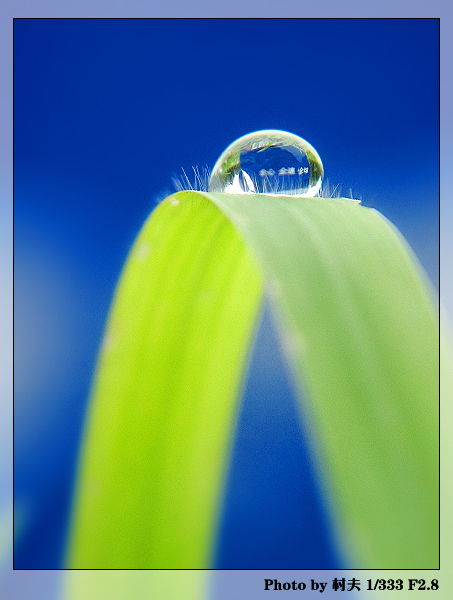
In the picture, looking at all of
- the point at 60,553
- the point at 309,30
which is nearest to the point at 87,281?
the point at 60,553

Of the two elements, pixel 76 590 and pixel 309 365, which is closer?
pixel 309 365

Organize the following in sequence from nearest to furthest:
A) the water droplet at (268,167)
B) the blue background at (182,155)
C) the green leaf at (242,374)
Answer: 1. the green leaf at (242,374)
2. the water droplet at (268,167)
3. the blue background at (182,155)

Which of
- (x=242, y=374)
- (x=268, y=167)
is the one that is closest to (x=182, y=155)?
(x=268, y=167)

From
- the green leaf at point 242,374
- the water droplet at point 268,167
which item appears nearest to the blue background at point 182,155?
the green leaf at point 242,374

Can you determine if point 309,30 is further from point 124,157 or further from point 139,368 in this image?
point 139,368

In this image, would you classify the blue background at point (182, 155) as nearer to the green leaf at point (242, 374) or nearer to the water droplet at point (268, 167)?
the green leaf at point (242, 374)
